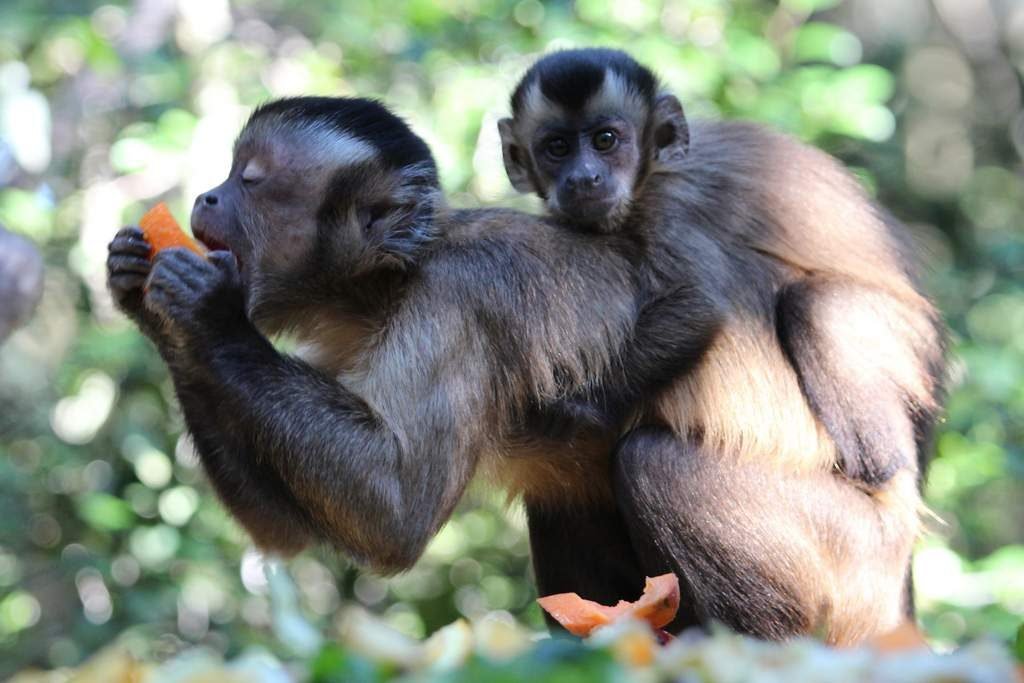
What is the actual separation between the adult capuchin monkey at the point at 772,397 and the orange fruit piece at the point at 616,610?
1.48 ft

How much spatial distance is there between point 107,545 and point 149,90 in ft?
8.02

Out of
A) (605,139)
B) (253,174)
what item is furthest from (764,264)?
(253,174)

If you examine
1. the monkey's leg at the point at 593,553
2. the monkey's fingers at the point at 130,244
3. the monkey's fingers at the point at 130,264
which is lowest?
the monkey's leg at the point at 593,553

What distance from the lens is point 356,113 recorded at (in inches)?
148

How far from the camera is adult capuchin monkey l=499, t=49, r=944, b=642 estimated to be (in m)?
3.55

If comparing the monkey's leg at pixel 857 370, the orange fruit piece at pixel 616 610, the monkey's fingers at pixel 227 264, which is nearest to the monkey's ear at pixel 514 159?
the monkey's leg at pixel 857 370

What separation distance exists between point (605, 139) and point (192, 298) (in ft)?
5.32

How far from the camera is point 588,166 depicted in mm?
4008

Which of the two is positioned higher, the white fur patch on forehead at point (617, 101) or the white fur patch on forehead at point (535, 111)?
the white fur patch on forehead at point (617, 101)

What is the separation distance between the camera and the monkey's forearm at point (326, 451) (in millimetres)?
3254

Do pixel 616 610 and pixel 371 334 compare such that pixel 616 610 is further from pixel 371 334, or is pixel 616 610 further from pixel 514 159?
pixel 514 159

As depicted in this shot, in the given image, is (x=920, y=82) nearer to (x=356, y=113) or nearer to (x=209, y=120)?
(x=209, y=120)

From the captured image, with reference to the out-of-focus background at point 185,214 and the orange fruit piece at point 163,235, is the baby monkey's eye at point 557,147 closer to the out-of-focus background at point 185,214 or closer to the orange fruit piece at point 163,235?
the out-of-focus background at point 185,214

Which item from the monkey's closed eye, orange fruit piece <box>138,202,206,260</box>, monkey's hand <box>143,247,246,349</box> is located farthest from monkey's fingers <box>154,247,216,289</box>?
the monkey's closed eye
